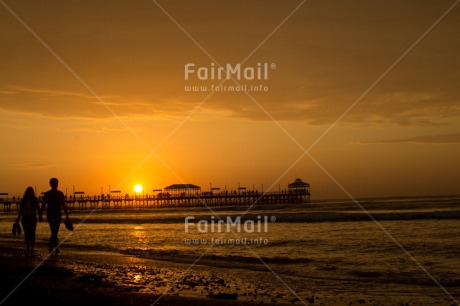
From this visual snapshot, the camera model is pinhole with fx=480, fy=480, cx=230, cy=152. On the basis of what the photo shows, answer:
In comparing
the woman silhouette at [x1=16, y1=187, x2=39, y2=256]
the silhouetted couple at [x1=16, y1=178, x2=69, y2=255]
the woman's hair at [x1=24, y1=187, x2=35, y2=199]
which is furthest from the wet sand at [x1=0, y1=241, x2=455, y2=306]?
the woman's hair at [x1=24, y1=187, x2=35, y2=199]

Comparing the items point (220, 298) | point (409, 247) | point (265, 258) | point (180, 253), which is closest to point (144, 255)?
point (180, 253)

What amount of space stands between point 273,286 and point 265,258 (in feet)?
18.0

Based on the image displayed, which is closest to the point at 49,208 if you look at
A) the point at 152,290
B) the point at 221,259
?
the point at 152,290

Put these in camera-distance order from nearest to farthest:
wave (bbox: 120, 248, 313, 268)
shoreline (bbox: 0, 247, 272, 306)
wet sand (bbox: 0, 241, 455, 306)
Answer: shoreline (bbox: 0, 247, 272, 306) < wet sand (bbox: 0, 241, 455, 306) < wave (bbox: 120, 248, 313, 268)

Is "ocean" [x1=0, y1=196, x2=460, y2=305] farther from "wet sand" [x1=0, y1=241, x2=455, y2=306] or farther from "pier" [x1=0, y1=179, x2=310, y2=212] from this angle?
"pier" [x1=0, y1=179, x2=310, y2=212]

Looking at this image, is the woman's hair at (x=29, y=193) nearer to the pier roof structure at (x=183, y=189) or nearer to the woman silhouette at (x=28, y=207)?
the woman silhouette at (x=28, y=207)

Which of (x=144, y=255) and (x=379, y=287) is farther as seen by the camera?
(x=144, y=255)

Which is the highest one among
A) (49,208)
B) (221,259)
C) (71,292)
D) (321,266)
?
(49,208)

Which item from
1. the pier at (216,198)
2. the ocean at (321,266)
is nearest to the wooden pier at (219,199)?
the pier at (216,198)

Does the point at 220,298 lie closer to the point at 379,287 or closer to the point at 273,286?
the point at 273,286

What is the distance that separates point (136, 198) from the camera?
334 feet

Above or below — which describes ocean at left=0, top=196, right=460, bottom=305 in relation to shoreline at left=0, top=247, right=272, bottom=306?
below

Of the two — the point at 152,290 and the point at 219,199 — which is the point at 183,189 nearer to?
the point at 219,199

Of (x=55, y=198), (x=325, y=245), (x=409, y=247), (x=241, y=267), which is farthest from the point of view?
(x=325, y=245)
